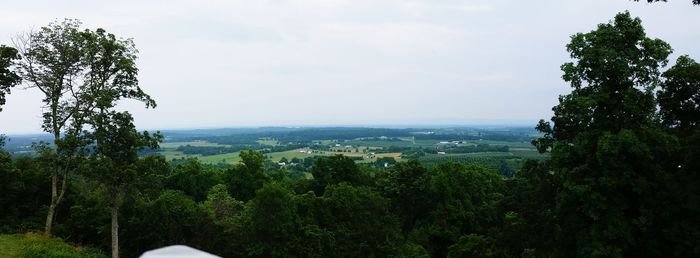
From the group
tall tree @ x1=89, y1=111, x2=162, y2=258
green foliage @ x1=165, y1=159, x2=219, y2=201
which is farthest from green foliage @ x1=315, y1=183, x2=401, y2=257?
green foliage @ x1=165, y1=159, x2=219, y2=201

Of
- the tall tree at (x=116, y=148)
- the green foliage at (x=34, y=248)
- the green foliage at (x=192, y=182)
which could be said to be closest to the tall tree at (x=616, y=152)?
the tall tree at (x=116, y=148)

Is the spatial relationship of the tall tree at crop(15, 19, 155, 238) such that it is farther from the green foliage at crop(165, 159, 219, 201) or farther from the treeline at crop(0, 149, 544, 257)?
the green foliage at crop(165, 159, 219, 201)

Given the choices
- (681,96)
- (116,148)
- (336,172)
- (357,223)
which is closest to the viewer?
(681,96)

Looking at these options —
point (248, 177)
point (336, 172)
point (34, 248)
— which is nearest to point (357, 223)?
point (336, 172)

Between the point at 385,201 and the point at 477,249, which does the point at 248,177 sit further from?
the point at 477,249

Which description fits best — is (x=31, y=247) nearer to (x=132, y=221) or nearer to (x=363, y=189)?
(x=132, y=221)

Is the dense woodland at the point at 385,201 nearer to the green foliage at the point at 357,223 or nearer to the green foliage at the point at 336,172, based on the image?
the green foliage at the point at 357,223
